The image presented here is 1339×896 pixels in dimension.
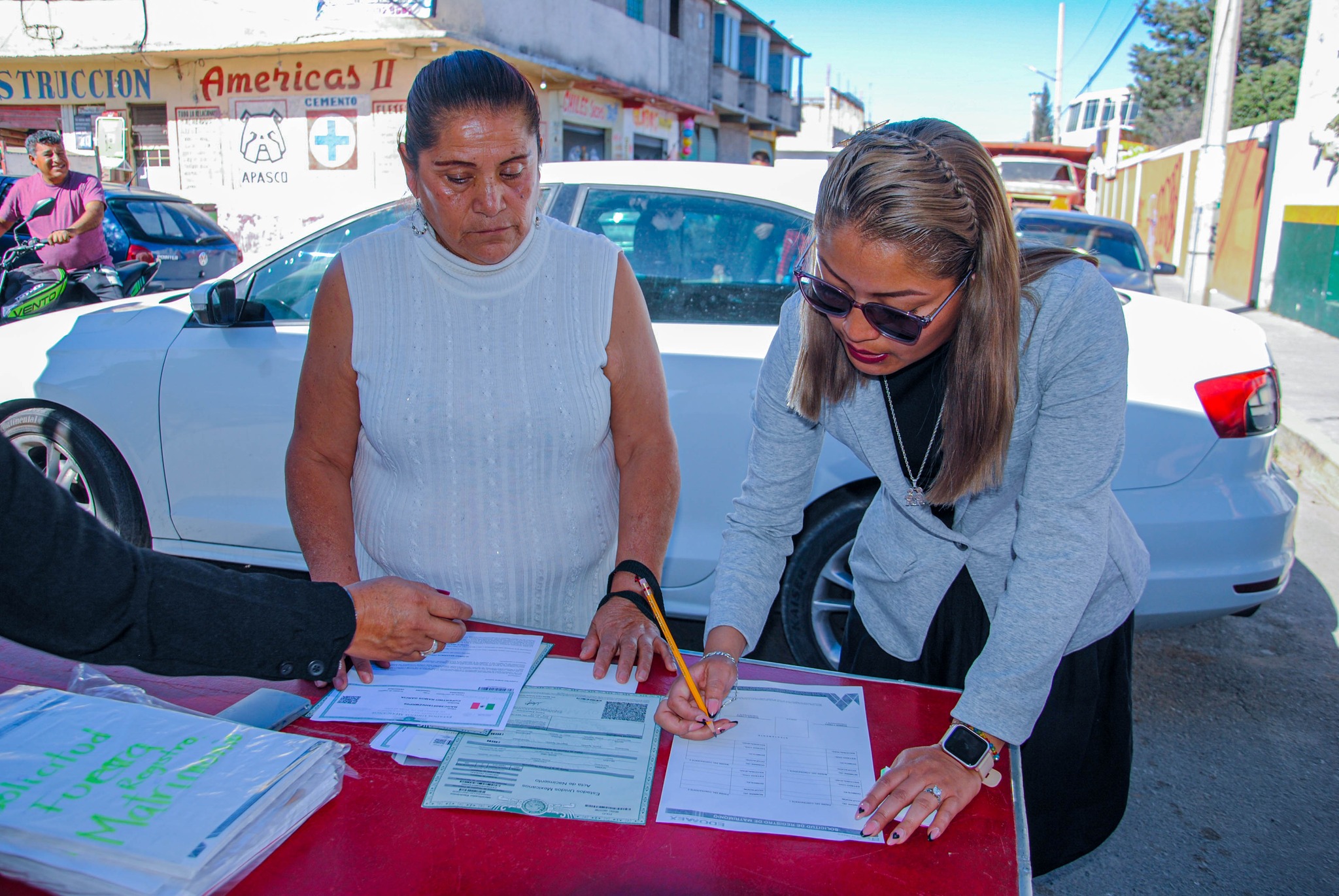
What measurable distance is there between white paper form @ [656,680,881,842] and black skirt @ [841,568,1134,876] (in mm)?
310

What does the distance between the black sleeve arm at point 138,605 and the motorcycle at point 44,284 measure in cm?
711

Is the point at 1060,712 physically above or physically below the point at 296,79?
below

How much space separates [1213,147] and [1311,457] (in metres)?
6.99

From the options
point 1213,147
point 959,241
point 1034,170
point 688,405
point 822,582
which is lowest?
point 822,582

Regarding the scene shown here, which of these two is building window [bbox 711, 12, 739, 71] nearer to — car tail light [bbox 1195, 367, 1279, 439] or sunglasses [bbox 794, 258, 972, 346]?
car tail light [bbox 1195, 367, 1279, 439]

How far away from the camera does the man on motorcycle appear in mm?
7742

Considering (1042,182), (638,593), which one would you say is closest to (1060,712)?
(638,593)

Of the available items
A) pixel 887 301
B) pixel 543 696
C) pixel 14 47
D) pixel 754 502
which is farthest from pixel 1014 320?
pixel 14 47

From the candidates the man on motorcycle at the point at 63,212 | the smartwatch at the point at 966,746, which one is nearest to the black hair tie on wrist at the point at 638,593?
the smartwatch at the point at 966,746

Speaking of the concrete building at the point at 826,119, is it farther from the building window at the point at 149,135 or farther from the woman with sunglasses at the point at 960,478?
the woman with sunglasses at the point at 960,478

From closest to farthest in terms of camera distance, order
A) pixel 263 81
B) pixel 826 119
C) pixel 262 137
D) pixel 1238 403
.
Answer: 1. pixel 1238 403
2. pixel 263 81
3. pixel 262 137
4. pixel 826 119

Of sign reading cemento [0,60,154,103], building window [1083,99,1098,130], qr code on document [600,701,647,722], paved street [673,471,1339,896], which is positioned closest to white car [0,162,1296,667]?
paved street [673,471,1339,896]

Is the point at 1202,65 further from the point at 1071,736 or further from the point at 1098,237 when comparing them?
the point at 1071,736

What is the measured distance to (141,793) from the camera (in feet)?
3.58
